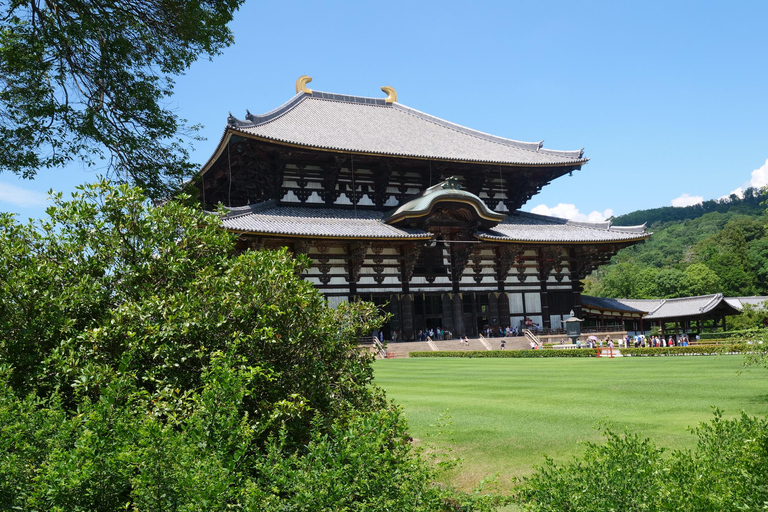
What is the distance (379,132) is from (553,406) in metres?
30.1

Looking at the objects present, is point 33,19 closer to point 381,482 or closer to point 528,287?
point 381,482

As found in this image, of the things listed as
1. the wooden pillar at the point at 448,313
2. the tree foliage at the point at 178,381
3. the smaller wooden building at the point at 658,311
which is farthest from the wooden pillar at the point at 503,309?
the tree foliage at the point at 178,381

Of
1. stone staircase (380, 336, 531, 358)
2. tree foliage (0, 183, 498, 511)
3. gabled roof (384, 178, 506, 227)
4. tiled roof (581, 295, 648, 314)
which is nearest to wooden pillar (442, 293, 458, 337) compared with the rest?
stone staircase (380, 336, 531, 358)

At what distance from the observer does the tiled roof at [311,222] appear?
90.7 feet

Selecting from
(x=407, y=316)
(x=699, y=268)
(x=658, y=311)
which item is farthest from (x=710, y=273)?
(x=407, y=316)

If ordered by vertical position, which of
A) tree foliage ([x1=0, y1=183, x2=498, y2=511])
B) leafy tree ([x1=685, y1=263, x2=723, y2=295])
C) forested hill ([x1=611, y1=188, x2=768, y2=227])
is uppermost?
forested hill ([x1=611, y1=188, x2=768, y2=227])

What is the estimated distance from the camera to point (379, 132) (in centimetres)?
3812

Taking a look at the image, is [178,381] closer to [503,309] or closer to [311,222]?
[311,222]

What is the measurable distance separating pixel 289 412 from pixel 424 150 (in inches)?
1266

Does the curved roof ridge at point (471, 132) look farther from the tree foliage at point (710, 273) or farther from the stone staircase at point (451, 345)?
the tree foliage at point (710, 273)

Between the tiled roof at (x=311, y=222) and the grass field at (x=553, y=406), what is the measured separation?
12.5m

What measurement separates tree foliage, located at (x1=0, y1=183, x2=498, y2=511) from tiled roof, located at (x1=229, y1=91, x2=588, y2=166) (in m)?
23.2

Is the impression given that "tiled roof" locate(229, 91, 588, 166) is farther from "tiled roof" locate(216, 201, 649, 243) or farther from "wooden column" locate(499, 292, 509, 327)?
"wooden column" locate(499, 292, 509, 327)

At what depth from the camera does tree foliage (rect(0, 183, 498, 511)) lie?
156 inches
